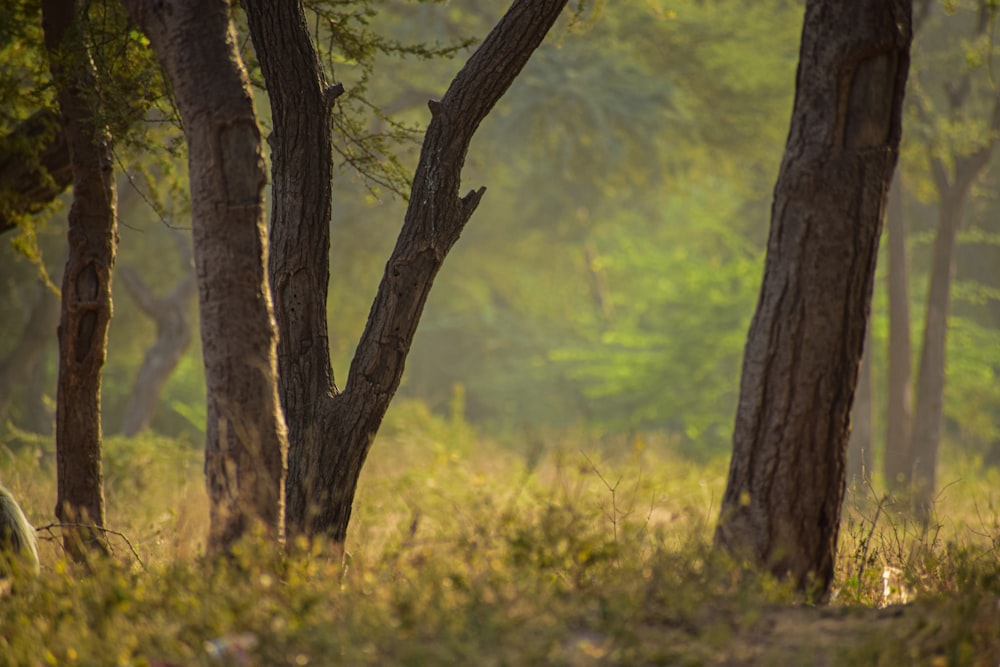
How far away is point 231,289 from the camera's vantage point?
4875 millimetres

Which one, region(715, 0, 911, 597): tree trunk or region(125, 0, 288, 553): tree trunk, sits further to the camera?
region(715, 0, 911, 597): tree trunk

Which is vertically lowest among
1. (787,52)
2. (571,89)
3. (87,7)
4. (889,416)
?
(889,416)

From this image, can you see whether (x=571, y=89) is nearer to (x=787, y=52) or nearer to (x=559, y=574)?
(x=787, y=52)

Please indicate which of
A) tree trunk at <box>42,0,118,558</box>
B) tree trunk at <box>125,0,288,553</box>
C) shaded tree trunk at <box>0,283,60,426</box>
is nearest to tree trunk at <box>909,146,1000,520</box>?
tree trunk at <box>42,0,118,558</box>

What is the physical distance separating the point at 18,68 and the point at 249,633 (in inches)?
276

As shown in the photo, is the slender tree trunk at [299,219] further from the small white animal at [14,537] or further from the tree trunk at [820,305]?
the tree trunk at [820,305]

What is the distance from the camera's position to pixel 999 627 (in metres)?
4.11

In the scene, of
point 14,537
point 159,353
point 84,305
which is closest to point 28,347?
point 159,353

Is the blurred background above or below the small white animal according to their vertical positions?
above

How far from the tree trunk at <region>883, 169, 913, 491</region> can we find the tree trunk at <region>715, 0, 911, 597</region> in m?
12.8

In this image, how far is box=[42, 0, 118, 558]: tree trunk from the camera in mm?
6734

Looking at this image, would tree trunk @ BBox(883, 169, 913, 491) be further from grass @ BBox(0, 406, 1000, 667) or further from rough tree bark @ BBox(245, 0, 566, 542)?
rough tree bark @ BBox(245, 0, 566, 542)

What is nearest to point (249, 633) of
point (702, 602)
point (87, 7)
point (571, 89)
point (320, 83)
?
point (702, 602)

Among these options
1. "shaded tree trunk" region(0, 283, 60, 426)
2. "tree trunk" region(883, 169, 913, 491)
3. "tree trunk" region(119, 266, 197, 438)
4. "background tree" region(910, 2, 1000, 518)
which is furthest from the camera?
"tree trunk" region(119, 266, 197, 438)
